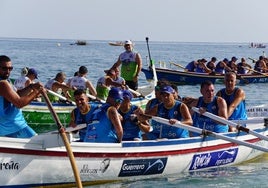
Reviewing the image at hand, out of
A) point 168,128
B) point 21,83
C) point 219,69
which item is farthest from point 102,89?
point 219,69

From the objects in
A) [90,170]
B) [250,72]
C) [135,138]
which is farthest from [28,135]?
[250,72]

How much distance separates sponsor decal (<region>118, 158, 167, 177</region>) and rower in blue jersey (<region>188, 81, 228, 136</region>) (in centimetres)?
131

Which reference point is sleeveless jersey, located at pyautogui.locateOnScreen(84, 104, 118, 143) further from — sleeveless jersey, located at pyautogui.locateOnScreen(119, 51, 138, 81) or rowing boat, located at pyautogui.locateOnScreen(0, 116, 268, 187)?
sleeveless jersey, located at pyautogui.locateOnScreen(119, 51, 138, 81)

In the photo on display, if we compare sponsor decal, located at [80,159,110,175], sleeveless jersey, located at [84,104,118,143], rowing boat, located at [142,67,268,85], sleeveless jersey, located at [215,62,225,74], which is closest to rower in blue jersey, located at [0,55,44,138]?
sponsor decal, located at [80,159,110,175]

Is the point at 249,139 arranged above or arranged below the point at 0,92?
below

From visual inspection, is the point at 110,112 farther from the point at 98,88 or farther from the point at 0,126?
the point at 98,88

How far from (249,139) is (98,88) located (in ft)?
18.1

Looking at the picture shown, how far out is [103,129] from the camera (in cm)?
921

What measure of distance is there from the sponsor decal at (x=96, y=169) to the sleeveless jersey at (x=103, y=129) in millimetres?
391

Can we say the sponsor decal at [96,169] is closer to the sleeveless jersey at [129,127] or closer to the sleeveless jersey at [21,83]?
the sleeveless jersey at [129,127]

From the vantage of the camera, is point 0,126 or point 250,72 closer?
point 0,126

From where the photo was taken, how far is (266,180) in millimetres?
10211

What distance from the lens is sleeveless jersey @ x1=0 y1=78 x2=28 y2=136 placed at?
26.1 ft

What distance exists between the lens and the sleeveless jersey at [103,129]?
9148mm
